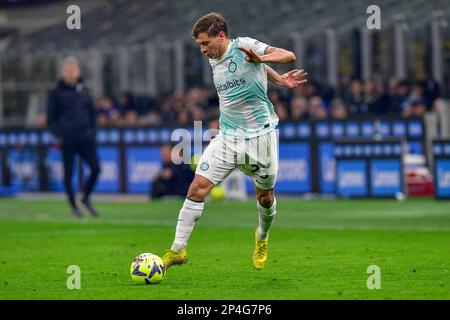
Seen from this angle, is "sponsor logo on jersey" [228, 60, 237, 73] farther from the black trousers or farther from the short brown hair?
the black trousers

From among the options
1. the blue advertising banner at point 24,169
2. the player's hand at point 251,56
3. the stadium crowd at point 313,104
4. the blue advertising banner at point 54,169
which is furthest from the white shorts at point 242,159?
the blue advertising banner at point 24,169

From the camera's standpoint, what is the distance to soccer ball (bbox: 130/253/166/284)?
12.3 m

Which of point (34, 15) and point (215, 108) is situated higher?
point (34, 15)

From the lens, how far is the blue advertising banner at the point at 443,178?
24.2 meters

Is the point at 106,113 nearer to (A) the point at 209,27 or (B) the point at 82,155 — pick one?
(B) the point at 82,155

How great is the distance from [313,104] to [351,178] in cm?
298

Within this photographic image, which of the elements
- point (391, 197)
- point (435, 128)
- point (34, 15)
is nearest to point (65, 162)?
point (391, 197)

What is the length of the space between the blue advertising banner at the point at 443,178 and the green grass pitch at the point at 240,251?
32 cm

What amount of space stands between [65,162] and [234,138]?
A: 9932 mm

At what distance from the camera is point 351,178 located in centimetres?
2597

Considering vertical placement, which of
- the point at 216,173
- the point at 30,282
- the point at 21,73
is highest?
the point at 21,73

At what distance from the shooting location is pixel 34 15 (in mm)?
44375

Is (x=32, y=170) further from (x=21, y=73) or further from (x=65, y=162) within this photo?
(x=21, y=73)

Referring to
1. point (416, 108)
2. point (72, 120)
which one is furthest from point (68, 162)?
point (416, 108)
